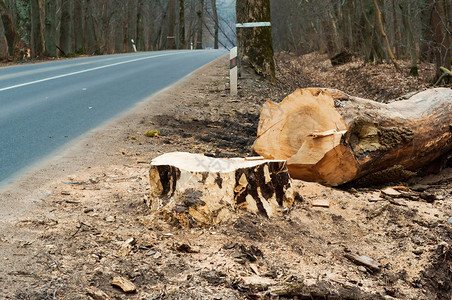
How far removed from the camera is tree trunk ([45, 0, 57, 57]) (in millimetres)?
24375

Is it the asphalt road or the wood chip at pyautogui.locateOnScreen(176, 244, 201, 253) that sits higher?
the asphalt road

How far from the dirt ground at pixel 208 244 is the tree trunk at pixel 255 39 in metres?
7.38

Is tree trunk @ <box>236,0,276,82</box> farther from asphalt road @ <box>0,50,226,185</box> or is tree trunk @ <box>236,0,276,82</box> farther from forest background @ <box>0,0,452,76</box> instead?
asphalt road @ <box>0,50,226,185</box>

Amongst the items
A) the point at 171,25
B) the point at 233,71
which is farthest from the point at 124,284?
the point at 171,25

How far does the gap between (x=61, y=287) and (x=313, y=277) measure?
66.9 inches

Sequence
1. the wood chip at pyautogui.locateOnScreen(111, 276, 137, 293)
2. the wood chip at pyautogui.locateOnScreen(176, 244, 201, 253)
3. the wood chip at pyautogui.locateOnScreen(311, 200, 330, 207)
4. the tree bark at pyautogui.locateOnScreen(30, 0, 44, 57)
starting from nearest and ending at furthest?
the wood chip at pyautogui.locateOnScreen(111, 276, 137, 293)
the wood chip at pyautogui.locateOnScreen(176, 244, 201, 253)
the wood chip at pyautogui.locateOnScreen(311, 200, 330, 207)
the tree bark at pyautogui.locateOnScreen(30, 0, 44, 57)

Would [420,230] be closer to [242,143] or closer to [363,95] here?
[242,143]

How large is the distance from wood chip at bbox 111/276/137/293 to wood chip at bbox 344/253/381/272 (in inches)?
68.3

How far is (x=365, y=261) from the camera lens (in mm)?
3939

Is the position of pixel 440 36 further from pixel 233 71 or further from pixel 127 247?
pixel 127 247

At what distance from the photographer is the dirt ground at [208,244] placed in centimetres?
331

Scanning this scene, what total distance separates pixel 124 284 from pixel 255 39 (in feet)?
34.6

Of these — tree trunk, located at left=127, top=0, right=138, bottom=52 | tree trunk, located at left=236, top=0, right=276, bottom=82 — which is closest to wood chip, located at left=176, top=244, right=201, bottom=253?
tree trunk, located at left=236, top=0, right=276, bottom=82

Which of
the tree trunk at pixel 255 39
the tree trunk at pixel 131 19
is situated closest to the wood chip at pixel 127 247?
the tree trunk at pixel 255 39
